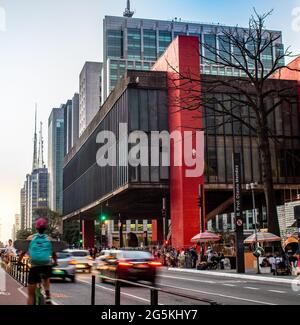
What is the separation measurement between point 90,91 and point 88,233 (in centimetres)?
8398

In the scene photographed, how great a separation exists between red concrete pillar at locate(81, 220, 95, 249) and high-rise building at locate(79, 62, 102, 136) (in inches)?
2909

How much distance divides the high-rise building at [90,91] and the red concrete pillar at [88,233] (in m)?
73.9

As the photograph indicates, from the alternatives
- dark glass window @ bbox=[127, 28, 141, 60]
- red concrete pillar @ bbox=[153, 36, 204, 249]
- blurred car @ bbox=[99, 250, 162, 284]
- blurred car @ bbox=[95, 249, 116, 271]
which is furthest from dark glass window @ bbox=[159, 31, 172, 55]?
blurred car @ bbox=[99, 250, 162, 284]

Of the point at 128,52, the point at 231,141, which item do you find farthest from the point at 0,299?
the point at 128,52

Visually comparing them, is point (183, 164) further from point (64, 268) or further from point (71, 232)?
point (71, 232)

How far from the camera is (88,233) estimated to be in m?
99.6

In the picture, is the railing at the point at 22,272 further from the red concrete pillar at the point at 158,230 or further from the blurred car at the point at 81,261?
the red concrete pillar at the point at 158,230

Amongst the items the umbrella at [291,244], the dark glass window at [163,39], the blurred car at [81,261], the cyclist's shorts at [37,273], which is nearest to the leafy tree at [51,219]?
the dark glass window at [163,39]

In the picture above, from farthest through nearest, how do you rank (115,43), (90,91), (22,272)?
(90,91) < (115,43) < (22,272)

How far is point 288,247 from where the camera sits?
43250 mm

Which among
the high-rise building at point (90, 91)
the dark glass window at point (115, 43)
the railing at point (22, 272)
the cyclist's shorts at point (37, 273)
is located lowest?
the railing at point (22, 272)

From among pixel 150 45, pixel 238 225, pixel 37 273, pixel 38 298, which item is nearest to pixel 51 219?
pixel 150 45

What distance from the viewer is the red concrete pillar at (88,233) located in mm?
95694

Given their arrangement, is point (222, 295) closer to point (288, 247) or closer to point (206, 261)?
point (206, 261)
